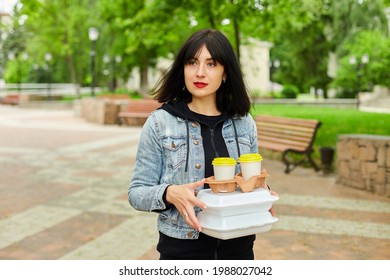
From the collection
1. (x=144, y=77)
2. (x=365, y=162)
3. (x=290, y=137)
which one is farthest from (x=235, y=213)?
(x=144, y=77)

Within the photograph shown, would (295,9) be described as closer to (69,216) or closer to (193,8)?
(193,8)

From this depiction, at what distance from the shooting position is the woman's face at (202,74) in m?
1.98

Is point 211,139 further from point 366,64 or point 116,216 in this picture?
point 366,64

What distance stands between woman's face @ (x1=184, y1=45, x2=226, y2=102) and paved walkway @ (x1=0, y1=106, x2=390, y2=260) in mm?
3142

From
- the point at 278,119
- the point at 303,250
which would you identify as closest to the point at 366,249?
the point at 303,250

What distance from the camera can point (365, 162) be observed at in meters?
7.83

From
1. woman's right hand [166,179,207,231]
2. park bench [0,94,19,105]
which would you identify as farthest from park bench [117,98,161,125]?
woman's right hand [166,179,207,231]

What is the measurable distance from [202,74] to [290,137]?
319 inches

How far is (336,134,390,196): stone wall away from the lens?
7.55 meters

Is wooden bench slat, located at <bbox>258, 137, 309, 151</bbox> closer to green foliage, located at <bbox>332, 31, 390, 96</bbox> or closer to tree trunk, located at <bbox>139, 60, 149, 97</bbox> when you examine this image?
green foliage, located at <bbox>332, 31, 390, 96</bbox>

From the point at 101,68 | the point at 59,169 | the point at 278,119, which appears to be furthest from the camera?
the point at 101,68

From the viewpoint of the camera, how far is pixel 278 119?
10594 millimetres

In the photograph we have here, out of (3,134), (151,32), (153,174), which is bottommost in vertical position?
(3,134)

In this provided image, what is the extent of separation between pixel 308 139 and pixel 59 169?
4526mm
